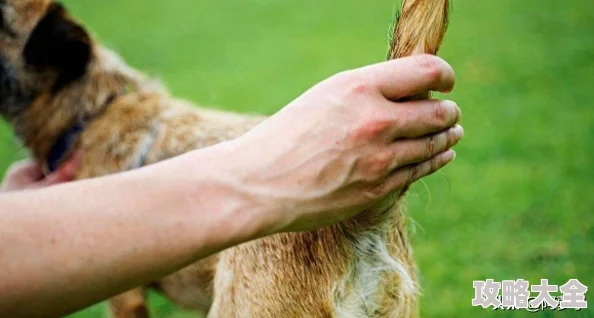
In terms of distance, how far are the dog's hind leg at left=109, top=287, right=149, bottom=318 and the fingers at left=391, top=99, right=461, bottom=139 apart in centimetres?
229

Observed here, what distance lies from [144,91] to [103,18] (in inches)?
484

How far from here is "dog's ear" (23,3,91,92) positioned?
3463 millimetres

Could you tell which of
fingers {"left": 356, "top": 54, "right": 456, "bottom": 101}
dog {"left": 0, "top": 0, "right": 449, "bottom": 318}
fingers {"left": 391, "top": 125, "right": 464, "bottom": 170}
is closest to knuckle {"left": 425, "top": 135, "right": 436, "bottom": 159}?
fingers {"left": 391, "top": 125, "right": 464, "bottom": 170}

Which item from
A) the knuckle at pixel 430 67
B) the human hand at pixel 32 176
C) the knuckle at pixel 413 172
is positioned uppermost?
the human hand at pixel 32 176

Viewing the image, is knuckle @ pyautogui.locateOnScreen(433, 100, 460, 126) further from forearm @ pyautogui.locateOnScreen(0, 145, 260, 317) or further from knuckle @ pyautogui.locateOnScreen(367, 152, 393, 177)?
forearm @ pyautogui.locateOnScreen(0, 145, 260, 317)

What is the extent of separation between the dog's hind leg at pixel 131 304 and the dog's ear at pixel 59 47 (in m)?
1.19

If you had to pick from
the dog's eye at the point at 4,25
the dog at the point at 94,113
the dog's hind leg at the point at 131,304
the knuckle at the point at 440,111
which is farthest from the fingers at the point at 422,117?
the dog's eye at the point at 4,25

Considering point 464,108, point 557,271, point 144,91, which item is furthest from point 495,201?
point 144,91

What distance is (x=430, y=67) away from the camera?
1.61 m

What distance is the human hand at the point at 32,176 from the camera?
352 cm

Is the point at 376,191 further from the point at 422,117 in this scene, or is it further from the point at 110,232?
the point at 110,232

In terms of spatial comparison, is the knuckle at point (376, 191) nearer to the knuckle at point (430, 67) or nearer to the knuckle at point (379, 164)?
the knuckle at point (379, 164)

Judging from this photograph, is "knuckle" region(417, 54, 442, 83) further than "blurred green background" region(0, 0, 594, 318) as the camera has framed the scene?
No

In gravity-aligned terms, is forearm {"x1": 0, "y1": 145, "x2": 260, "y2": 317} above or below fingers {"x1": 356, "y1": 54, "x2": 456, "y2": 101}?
below
